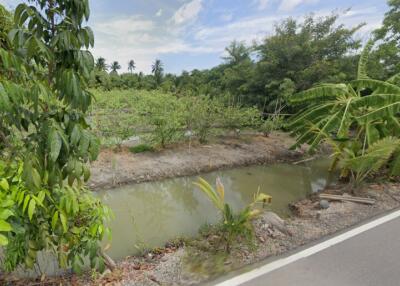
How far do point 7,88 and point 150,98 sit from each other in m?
7.46

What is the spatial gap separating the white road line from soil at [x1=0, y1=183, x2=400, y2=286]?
15 centimetres

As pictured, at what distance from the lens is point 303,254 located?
320 cm

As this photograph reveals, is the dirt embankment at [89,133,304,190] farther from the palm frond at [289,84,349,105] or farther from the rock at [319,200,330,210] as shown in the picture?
the rock at [319,200,330,210]

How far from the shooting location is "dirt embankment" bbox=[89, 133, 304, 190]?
258 inches

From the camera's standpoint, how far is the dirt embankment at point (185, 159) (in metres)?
6.56

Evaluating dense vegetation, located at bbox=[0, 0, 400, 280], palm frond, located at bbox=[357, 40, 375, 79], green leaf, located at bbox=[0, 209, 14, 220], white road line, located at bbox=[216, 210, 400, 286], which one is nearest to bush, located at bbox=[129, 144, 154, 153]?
dense vegetation, located at bbox=[0, 0, 400, 280]

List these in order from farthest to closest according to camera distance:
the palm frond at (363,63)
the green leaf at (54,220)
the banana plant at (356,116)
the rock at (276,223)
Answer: the palm frond at (363,63)
the banana plant at (356,116)
the rock at (276,223)
the green leaf at (54,220)

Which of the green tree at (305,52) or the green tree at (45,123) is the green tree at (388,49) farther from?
the green tree at (45,123)

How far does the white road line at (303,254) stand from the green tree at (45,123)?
1720 mm

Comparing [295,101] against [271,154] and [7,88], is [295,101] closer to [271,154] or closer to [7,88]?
[271,154]

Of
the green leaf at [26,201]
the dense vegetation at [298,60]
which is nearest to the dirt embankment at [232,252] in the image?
the green leaf at [26,201]

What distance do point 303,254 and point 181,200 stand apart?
3256 mm

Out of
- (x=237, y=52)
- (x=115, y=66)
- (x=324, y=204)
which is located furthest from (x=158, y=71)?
(x=324, y=204)

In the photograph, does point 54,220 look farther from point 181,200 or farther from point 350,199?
point 350,199
